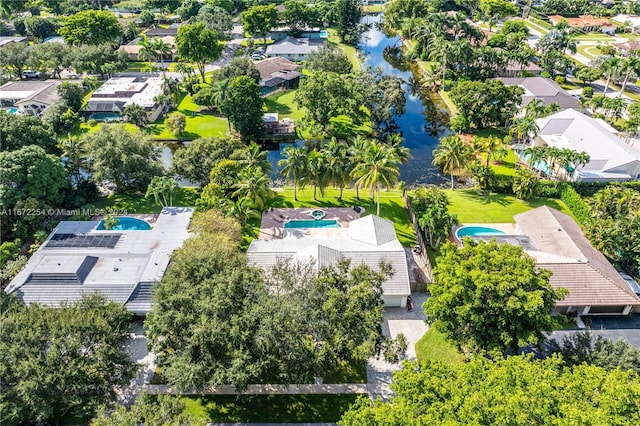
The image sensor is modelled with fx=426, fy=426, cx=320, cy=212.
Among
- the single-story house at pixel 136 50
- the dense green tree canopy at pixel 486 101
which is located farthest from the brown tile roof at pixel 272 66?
the dense green tree canopy at pixel 486 101

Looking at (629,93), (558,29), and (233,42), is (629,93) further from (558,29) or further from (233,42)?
(233,42)

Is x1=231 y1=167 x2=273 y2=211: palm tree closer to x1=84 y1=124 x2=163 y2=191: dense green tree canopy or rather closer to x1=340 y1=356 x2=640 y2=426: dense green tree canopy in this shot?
x1=84 y1=124 x2=163 y2=191: dense green tree canopy

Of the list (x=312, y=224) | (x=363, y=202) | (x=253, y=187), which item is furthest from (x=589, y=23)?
(x=253, y=187)

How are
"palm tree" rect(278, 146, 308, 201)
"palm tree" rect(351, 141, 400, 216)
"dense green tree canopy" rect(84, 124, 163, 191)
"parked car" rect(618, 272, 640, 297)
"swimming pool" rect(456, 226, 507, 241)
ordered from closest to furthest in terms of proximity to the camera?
1. "parked car" rect(618, 272, 640, 297)
2. "palm tree" rect(351, 141, 400, 216)
3. "swimming pool" rect(456, 226, 507, 241)
4. "palm tree" rect(278, 146, 308, 201)
5. "dense green tree canopy" rect(84, 124, 163, 191)

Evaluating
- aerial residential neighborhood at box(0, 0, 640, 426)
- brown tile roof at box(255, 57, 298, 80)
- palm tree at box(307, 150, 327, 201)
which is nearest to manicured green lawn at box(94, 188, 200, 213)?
aerial residential neighborhood at box(0, 0, 640, 426)

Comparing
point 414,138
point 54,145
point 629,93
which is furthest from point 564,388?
point 629,93

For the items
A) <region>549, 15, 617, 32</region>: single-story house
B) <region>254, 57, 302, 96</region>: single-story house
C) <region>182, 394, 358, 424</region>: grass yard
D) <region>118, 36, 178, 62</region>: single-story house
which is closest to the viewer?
<region>182, 394, 358, 424</region>: grass yard
